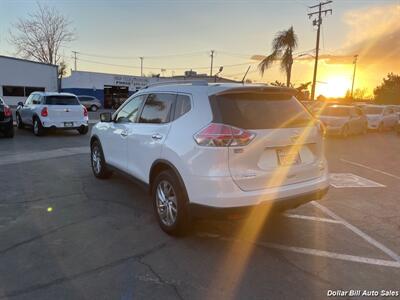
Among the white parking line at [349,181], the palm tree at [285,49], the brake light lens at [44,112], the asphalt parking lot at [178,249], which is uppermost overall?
the palm tree at [285,49]

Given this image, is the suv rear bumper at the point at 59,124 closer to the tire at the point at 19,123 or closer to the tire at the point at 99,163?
the tire at the point at 19,123

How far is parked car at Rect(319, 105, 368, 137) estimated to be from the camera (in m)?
16.1

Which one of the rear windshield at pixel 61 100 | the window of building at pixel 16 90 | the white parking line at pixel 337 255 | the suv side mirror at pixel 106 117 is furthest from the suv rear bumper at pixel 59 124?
the window of building at pixel 16 90

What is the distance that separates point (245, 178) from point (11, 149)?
30.0 feet

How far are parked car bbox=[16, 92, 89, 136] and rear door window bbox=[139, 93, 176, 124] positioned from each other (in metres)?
9.84

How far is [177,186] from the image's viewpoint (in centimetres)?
413

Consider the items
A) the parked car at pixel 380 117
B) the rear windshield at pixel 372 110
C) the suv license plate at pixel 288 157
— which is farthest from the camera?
the rear windshield at pixel 372 110

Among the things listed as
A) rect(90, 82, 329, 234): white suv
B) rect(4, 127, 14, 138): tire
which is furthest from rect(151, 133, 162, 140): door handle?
rect(4, 127, 14, 138): tire

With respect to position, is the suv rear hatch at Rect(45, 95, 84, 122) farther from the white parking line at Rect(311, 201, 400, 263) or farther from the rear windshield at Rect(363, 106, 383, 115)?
the rear windshield at Rect(363, 106, 383, 115)

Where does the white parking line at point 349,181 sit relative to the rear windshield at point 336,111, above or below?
below

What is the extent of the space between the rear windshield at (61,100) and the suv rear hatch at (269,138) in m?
11.6

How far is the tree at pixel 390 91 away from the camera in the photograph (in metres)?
57.1

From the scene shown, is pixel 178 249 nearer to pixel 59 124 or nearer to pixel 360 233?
pixel 360 233

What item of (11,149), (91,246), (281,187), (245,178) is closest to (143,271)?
(91,246)
